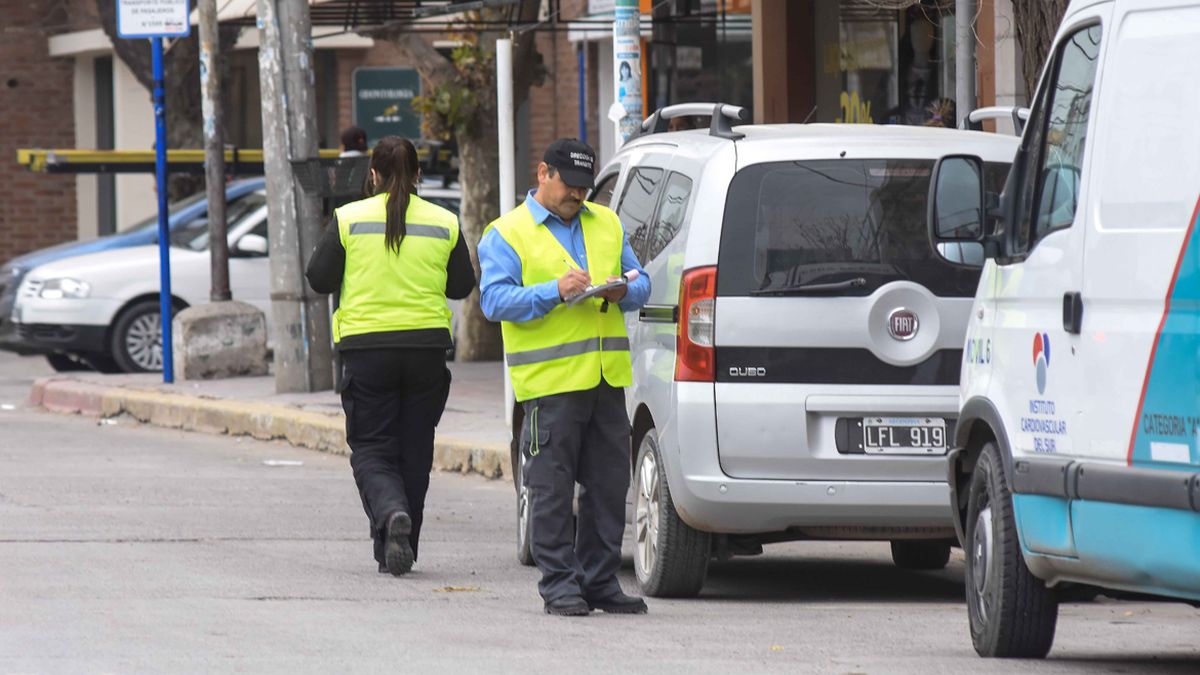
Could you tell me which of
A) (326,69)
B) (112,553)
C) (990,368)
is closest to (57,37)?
(326,69)

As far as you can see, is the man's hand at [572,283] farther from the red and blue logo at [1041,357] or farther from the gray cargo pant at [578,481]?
the red and blue logo at [1041,357]

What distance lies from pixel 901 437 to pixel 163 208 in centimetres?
1029

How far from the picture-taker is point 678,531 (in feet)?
27.1

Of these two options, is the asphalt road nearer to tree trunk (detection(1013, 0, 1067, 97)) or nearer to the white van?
the white van

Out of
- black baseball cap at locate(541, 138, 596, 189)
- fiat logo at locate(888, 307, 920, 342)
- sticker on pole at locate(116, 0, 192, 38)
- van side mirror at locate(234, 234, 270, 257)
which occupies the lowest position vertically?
van side mirror at locate(234, 234, 270, 257)

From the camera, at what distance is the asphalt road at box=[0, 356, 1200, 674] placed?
6.68m

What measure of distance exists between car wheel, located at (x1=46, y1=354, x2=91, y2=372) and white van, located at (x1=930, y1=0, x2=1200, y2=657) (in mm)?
14882

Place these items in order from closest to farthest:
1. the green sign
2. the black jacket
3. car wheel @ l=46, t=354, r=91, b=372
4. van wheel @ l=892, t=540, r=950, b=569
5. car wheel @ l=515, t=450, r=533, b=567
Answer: the black jacket → car wheel @ l=515, t=450, r=533, b=567 → van wheel @ l=892, t=540, r=950, b=569 → car wheel @ l=46, t=354, r=91, b=372 → the green sign

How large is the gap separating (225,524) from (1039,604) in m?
4.97

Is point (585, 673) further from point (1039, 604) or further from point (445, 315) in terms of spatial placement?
point (445, 315)

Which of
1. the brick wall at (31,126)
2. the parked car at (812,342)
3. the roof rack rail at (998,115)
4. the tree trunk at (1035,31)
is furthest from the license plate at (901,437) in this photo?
the brick wall at (31,126)

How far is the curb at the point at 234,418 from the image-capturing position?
13.6 metres

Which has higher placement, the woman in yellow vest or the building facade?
the building facade

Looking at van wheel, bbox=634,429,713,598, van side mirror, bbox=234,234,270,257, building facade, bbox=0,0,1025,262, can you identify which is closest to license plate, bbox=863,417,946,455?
van wheel, bbox=634,429,713,598
